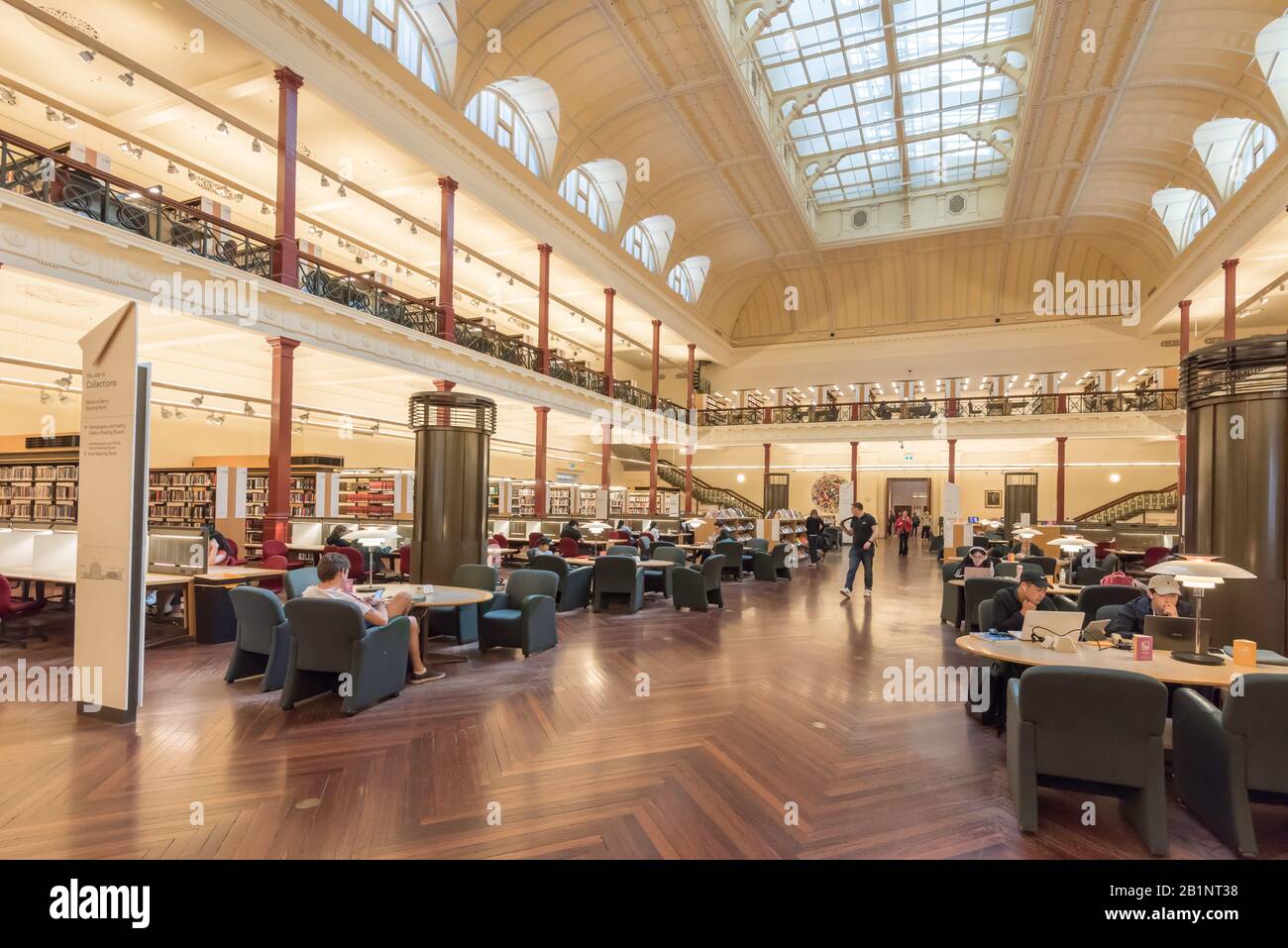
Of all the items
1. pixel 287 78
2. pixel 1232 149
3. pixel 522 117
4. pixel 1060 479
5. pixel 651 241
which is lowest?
pixel 1060 479

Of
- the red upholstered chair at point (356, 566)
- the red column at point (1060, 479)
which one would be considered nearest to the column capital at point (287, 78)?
the red upholstered chair at point (356, 566)

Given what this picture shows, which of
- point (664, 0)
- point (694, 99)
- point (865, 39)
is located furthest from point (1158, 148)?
point (664, 0)

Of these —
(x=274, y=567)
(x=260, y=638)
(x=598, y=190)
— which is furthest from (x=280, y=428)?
(x=598, y=190)

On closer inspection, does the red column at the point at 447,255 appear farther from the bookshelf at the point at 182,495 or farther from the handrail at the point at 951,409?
the handrail at the point at 951,409

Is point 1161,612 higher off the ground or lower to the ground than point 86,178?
lower

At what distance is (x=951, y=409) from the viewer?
2036 centimetres

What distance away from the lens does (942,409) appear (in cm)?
2041

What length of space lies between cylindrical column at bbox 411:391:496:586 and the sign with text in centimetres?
246

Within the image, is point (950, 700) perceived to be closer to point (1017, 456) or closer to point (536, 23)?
point (536, 23)

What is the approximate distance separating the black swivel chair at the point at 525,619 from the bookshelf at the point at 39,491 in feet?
28.6

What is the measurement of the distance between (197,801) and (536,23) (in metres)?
13.0

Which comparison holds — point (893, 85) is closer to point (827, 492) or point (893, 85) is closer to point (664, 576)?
point (827, 492)

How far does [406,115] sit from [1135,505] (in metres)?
22.4
